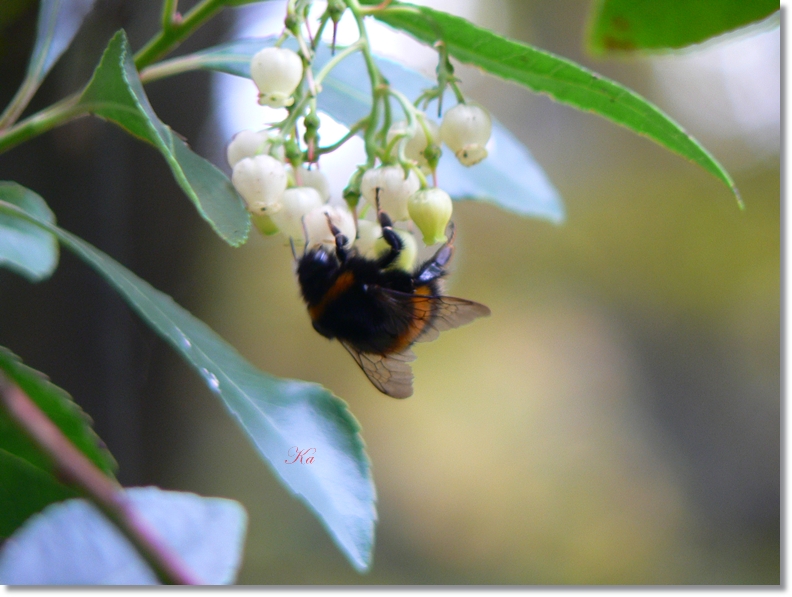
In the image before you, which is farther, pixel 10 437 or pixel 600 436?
pixel 600 436

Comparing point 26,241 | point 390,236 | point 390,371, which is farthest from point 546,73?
point 26,241

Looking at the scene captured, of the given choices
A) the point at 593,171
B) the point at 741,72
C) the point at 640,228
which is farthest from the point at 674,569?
the point at 741,72

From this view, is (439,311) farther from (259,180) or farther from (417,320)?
(259,180)

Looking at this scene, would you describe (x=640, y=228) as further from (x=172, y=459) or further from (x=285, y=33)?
(x=285, y=33)

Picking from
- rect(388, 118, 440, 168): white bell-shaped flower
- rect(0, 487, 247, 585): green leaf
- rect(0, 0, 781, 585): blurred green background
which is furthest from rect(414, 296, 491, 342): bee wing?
rect(0, 0, 781, 585): blurred green background

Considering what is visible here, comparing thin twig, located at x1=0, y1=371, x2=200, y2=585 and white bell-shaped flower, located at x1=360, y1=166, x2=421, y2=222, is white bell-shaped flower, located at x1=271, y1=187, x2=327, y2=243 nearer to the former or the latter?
white bell-shaped flower, located at x1=360, y1=166, x2=421, y2=222

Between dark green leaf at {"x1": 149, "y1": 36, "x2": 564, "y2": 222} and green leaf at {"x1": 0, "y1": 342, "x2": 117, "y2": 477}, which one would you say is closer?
green leaf at {"x1": 0, "y1": 342, "x2": 117, "y2": 477}
